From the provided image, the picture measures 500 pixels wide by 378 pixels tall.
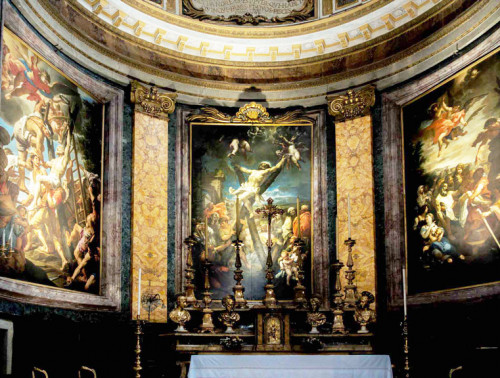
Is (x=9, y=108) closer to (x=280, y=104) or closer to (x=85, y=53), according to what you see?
(x=85, y=53)

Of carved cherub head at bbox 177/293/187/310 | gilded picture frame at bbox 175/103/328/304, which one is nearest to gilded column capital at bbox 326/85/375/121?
gilded picture frame at bbox 175/103/328/304

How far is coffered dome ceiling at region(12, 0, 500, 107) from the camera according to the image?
12586 millimetres

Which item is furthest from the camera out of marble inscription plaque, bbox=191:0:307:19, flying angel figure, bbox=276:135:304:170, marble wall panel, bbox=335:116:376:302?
marble inscription plaque, bbox=191:0:307:19

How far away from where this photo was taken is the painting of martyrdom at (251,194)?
13.4 m

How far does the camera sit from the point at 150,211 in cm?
1291

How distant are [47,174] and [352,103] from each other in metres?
5.55

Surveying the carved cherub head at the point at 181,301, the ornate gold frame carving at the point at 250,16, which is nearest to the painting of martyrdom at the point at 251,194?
the carved cherub head at the point at 181,301

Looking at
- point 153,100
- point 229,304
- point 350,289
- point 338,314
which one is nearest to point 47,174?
point 153,100

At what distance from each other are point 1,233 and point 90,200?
2.60 meters

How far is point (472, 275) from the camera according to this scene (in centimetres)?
1077

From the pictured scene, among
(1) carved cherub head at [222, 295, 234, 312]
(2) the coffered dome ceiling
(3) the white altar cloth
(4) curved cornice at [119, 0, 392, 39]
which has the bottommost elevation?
(3) the white altar cloth

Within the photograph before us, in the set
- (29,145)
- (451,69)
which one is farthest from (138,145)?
(451,69)

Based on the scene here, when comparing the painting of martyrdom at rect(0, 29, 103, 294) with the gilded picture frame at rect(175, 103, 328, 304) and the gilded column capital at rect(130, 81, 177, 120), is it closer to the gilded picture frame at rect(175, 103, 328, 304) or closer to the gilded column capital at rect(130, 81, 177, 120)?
the gilded column capital at rect(130, 81, 177, 120)

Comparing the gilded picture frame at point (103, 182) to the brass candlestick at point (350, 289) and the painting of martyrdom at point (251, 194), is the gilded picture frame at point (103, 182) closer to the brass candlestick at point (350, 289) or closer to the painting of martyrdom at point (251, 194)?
the painting of martyrdom at point (251, 194)
